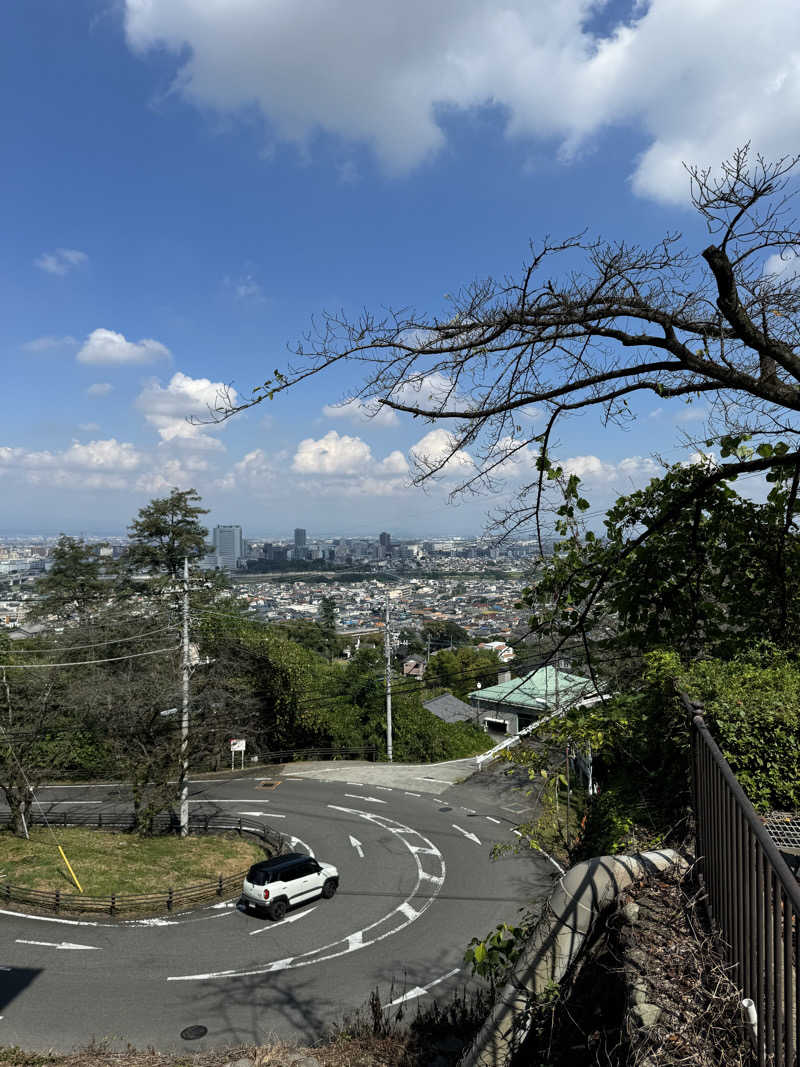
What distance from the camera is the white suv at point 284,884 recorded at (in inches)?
586

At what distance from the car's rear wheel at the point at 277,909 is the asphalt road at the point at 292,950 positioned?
0.80 feet

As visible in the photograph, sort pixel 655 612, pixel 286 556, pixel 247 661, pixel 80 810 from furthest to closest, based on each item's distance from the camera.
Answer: pixel 286 556
pixel 247 661
pixel 80 810
pixel 655 612

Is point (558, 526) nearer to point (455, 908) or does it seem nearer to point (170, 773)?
point (455, 908)

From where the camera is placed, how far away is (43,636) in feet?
111

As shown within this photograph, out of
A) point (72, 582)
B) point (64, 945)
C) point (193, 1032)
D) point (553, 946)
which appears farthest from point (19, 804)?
point (553, 946)

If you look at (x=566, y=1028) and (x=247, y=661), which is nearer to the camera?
(x=566, y=1028)

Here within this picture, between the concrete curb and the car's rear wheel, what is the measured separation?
43.0 ft

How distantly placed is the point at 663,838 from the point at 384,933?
40.2 ft

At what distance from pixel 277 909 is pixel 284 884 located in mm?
526

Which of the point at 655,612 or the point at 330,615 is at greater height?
the point at 655,612

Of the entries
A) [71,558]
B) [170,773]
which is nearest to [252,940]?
[170,773]

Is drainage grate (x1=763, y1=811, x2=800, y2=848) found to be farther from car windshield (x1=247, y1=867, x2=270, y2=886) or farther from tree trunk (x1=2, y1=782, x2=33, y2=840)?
tree trunk (x1=2, y1=782, x2=33, y2=840)

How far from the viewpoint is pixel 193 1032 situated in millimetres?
9758

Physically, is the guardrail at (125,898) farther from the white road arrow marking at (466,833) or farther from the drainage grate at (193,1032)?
the white road arrow marking at (466,833)
